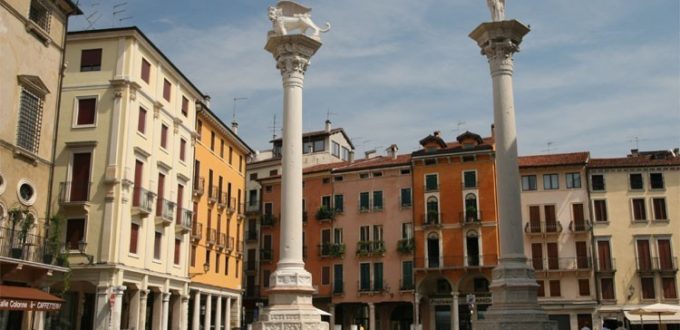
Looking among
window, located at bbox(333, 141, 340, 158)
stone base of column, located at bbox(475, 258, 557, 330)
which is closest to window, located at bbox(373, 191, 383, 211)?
window, located at bbox(333, 141, 340, 158)

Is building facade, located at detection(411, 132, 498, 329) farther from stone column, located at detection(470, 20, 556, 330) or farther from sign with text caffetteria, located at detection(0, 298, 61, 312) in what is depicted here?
sign with text caffetteria, located at detection(0, 298, 61, 312)

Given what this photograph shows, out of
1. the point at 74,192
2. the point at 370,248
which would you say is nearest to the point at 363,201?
the point at 370,248

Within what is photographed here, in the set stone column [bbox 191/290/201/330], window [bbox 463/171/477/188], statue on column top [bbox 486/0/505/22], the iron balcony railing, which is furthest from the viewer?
window [bbox 463/171/477/188]

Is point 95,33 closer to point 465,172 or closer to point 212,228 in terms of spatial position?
point 212,228

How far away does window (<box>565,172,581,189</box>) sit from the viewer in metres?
58.8

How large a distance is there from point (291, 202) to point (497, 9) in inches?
350

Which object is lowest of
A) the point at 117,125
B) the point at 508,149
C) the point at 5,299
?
the point at 5,299

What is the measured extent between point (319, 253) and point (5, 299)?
4256cm

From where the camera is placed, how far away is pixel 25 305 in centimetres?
2372

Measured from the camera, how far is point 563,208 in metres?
58.5

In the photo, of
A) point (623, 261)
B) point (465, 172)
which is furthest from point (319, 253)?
point (623, 261)

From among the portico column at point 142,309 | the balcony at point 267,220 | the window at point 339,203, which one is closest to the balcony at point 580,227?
the window at point 339,203

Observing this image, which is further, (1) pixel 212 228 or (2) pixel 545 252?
(2) pixel 545 252

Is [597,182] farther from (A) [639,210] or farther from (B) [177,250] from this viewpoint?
(B) [177,250]
